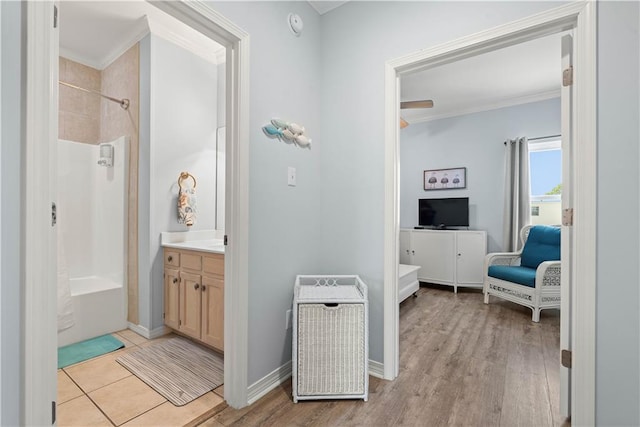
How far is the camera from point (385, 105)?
1.86m

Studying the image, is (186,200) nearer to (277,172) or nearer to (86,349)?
(277,172)

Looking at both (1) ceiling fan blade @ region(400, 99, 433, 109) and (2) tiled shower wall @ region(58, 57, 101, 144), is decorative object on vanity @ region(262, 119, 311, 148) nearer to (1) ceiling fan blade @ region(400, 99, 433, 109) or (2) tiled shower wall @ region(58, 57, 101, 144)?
(1) ceiling fan blade @ region(400, 99, 433, 109)

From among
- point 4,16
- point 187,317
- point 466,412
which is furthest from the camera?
point 187,317

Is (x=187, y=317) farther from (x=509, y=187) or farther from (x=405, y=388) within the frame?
(x=509, y=187)

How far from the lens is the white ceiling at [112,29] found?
235cm

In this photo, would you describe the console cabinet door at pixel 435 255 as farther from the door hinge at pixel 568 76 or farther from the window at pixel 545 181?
the door hinge at pixel 568 76

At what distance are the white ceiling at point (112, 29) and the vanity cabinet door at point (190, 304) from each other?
211 cm

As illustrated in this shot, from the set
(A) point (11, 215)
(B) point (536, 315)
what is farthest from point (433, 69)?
(A) point (11, 215)

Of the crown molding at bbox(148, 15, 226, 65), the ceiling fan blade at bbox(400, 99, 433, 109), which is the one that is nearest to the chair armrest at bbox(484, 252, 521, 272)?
the ceiling fan blade at bbox(400, 99, 433, 109)

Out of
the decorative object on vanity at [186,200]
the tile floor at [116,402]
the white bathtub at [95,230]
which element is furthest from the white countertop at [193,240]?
the tile floor at [116,402]

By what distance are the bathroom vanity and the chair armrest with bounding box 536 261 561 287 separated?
301cm

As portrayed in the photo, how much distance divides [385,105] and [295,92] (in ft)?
1.95

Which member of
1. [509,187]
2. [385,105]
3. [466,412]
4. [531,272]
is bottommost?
[466,412]

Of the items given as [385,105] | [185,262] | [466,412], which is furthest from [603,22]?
[185,262]
